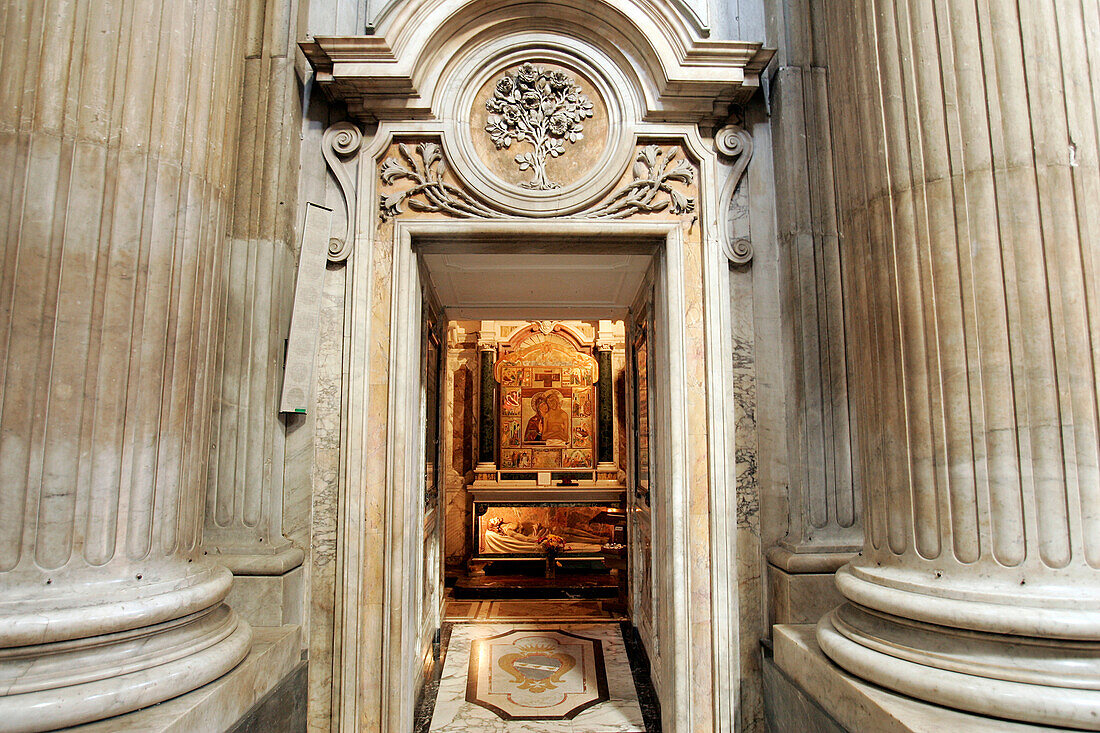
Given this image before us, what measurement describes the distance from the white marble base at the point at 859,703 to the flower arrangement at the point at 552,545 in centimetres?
517

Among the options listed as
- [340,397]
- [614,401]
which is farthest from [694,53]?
[614,401]

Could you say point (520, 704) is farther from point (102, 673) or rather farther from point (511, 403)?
point (511, 403)

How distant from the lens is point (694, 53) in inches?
118

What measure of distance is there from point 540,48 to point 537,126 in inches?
16.4

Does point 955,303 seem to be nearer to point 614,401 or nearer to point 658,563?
point 658,563

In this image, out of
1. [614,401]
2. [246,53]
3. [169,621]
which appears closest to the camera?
[169,621]

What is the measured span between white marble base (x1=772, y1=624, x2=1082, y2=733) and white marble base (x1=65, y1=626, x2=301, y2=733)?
1.81 meters

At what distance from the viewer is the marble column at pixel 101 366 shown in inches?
63.4

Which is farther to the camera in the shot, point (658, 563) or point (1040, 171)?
point (658, 563)

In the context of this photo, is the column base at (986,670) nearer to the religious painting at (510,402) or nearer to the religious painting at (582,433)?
the religious painting at (582,433)

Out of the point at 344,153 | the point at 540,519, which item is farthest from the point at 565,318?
the point at 540,519

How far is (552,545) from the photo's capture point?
7641 millimetres

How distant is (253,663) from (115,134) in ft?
5.63

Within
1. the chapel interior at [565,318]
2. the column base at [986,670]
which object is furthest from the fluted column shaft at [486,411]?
the column base at [986,670]
